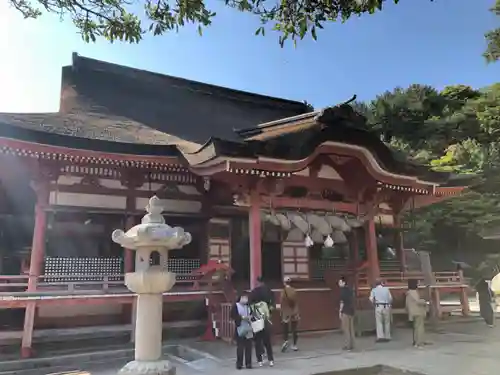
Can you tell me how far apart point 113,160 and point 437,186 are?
9160 mm

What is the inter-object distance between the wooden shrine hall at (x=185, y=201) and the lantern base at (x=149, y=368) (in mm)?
4325

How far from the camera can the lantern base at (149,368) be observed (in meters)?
5.51

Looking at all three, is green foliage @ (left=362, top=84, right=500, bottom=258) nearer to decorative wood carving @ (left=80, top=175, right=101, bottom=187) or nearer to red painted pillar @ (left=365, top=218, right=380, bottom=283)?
red painted pillar @ (left=365, top=218, right=380, bottom=283)

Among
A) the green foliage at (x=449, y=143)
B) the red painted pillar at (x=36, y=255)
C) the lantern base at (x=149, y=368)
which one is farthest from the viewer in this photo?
the green foliage at (x=449, y=143)

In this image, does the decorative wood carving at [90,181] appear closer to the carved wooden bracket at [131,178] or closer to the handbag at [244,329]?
the carved wooden bracket at [131,178]

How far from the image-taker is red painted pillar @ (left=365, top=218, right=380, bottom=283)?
11637mm

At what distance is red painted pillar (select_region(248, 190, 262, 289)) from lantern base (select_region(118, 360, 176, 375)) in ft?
14.2

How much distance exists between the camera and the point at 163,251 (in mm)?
6371

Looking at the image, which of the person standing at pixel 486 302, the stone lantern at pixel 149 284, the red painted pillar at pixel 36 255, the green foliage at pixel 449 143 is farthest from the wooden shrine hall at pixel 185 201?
the green foliage at pixel 449 143

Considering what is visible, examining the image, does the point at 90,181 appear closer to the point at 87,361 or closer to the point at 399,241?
the point at 87,361

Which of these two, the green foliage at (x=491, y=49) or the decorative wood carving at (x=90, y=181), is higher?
the green foliage at (x=491, y=49)

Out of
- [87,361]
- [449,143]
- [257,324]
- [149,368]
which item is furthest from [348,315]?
[449,143]

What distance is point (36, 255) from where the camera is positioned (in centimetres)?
955

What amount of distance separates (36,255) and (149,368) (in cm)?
535
